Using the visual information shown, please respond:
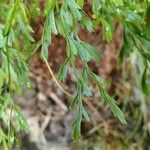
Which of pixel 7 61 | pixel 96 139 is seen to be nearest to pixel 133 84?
pixel 96 139

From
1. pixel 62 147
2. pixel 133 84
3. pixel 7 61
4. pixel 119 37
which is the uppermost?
pixel 7 61

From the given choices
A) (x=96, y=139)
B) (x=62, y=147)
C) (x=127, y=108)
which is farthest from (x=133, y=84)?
(x=62, y=147)

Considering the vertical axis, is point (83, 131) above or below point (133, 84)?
below

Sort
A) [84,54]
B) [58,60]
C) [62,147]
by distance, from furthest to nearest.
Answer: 1. [58,60]
2. [62,147]
3. [84,54]

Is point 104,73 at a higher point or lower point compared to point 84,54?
lower

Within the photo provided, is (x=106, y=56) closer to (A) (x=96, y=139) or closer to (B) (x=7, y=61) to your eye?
(A) (x=96, y=139)

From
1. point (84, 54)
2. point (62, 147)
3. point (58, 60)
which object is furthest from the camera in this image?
point (58, 60)

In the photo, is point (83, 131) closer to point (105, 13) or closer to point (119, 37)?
point (119, 37)

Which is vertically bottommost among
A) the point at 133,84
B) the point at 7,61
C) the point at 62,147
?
the point at 62,147

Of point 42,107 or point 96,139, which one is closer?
point 96,139
